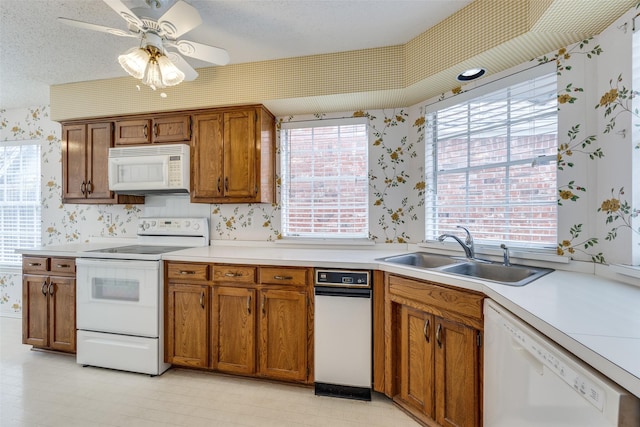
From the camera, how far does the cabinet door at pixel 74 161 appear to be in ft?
9.24

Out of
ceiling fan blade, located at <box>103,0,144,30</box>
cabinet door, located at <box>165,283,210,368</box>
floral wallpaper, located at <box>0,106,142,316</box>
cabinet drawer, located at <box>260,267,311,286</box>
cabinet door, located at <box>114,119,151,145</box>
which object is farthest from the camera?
floral wallpaper, located at <box>0,106,142,316</box>

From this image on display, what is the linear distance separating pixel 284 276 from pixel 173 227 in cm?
149

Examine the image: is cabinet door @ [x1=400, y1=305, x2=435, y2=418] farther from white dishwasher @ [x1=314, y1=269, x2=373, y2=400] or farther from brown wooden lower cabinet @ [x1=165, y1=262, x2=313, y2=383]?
brown wooden lower cabinet @ [x1=165, y1=262, x2=313, y2=383]

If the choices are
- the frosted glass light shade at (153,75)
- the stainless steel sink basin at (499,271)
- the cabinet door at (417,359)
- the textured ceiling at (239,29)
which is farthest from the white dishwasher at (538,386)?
the frosted glass light shade at (153,75)

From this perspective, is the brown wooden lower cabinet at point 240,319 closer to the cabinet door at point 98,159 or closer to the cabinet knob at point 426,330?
the cabinet knob at point 426,330

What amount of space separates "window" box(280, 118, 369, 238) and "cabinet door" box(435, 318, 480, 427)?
47.4 inches

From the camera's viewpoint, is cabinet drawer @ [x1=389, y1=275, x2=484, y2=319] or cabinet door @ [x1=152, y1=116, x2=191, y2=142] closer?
cabinet drawer @ [x1=389, y1=275, x2=484, y2=319]

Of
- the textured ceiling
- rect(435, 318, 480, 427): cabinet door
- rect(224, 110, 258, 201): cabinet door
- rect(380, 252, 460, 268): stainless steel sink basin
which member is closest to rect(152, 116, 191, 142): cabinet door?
rect(224, 110, 258, 201): cabinet door

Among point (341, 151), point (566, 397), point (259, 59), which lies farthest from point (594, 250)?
point (259, 59)

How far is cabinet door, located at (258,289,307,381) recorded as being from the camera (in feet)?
6.55

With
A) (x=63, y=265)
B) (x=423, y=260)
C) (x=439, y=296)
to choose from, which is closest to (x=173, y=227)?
(x=63, y=265)

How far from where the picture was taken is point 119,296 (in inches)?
88.7

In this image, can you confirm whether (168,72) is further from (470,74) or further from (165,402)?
(165,402)

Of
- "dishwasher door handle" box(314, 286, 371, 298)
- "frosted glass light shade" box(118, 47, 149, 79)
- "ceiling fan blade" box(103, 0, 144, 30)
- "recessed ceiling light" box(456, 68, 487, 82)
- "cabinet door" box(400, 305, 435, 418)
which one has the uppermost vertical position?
"ceiling fan blade" box(103, 0, 144, 30)
